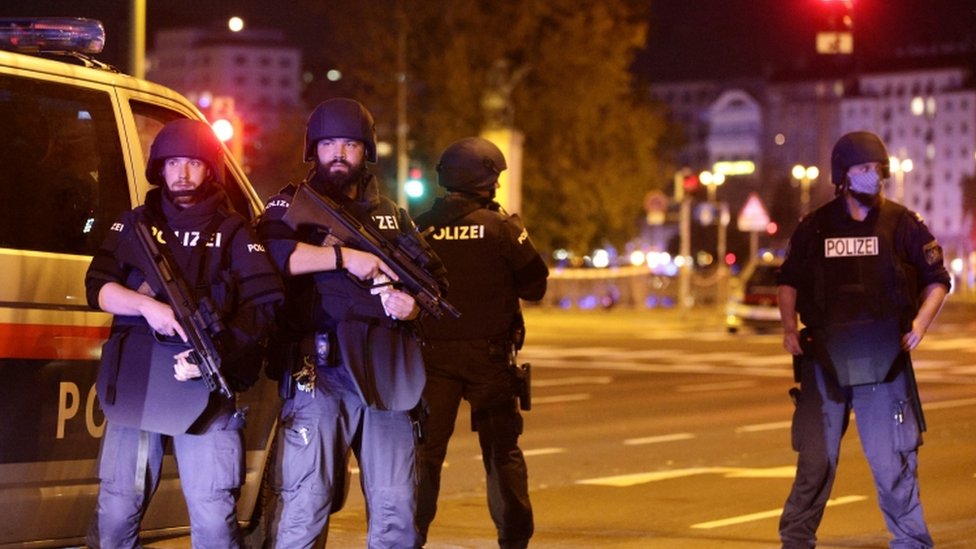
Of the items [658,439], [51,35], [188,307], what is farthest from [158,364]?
[658,439]

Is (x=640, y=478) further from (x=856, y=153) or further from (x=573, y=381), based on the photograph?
(x=573, y=381)

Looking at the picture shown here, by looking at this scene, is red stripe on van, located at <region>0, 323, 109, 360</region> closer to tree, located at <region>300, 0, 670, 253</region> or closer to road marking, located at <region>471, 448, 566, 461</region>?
road marking, located at <region>471, 448, 566, 461</region>

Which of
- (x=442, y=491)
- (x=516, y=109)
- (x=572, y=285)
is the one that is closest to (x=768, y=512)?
(x=442, y=491)

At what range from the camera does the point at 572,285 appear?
159 feet

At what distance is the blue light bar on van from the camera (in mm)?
6453

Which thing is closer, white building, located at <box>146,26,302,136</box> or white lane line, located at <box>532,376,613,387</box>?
white lane line, located at <box>532,376,613,387</box>

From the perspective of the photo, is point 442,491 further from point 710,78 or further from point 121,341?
point 710,78

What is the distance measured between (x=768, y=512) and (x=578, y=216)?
1440 inches

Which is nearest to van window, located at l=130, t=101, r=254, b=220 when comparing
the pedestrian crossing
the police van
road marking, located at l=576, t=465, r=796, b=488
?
the police van

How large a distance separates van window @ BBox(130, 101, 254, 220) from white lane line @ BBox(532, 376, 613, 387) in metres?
13.9

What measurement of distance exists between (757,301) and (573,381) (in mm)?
14149

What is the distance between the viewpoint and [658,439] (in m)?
14.9

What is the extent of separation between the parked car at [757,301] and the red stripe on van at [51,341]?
29043mm

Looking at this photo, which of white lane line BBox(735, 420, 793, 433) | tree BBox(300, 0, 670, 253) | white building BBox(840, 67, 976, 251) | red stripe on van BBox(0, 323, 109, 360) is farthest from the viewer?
white building BBox(840, 67, 976, 251)
